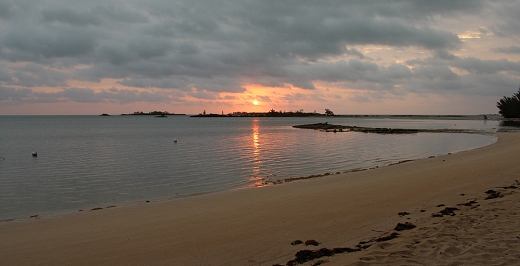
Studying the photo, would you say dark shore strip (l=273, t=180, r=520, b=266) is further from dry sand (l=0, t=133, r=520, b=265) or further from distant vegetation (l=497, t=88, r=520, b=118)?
distant vegetation (l=497, t=88, r=520, b=118)

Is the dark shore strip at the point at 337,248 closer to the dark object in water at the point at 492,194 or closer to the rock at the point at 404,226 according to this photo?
the rock at the point at 404,226

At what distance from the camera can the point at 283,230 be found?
7.31m

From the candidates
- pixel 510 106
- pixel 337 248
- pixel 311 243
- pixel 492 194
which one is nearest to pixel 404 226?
pixel 337 248

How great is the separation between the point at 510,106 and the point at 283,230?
145 m

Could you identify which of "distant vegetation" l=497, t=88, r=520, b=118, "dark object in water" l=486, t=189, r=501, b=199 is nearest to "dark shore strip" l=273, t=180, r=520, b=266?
"dark object in water" l=486, t=189, r=501, b=199

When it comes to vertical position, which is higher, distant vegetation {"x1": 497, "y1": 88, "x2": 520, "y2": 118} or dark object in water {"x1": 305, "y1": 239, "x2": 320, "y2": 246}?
distant vegetation {"x1": 497, "y1": 88, "x2": 520, "y2": 118}

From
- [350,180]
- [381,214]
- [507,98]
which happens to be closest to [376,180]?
[350,180]

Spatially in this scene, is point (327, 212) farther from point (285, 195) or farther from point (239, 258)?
point (239, 258)

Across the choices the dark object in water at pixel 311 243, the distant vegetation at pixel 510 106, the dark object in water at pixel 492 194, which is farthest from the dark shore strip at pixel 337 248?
the distant vegetation at pixel 510 106

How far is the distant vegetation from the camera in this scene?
114 meters

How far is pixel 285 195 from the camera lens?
1135 centimetres

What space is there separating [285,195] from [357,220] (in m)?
3.84

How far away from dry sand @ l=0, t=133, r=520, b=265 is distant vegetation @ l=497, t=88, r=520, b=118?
5173 inches

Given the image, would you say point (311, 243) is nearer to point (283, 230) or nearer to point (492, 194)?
point (283, 230)
